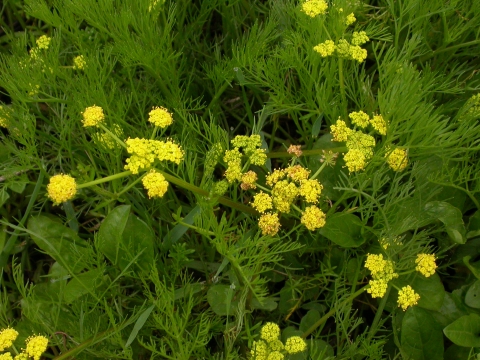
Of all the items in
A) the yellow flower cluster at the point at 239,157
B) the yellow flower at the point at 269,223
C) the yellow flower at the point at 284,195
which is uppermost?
the yellow flower cluster at the point at 239,157

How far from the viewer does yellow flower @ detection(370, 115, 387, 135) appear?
5.53 feet

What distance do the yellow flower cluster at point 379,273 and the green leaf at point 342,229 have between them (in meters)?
0.14

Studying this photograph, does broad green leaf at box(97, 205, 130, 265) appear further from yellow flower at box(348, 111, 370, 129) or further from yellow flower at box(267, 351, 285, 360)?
yellow flower at box(348, 111, 370, 129)

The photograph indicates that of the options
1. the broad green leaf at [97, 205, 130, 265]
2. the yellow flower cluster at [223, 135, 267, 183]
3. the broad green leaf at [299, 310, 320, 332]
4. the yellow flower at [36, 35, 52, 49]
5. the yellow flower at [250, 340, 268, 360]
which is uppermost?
the yellow flower at [36, 35, 52, 49]

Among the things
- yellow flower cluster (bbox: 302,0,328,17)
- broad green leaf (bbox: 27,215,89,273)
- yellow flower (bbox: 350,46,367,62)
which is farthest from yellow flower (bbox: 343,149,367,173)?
broad green leaf (bbox: 27,215,89,273)

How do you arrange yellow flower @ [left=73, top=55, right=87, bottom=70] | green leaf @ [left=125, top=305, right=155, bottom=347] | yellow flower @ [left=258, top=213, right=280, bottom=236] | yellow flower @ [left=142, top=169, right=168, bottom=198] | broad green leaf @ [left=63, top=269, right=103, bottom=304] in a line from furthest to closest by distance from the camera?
yellow flower @ [left=73, top=55, right=87, bottom=70]
broad green leaf @ [left=63, top=269, right=103, bottom=304]
green leaf @ [left=125, top=305, right=155, bottom=347]
yellow flower @ [left=258, top=213, right=280, bottom=236]
yellow flower @ [left=142, top=169, right=168, bottom=198]

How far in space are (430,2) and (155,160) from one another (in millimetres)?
1245

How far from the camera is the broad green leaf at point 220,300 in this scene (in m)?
1.77

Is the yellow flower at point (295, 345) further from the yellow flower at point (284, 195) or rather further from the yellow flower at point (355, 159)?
the yellow flower at point (355, 159)

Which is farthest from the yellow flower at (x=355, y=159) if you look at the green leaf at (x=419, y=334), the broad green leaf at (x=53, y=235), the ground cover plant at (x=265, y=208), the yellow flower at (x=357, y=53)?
the broad green leaf at (x=53, y=235)

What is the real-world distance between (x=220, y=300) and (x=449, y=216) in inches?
35.0

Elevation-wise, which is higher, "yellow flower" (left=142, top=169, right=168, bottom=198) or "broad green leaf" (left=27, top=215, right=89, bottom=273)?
"yellow flower" (left=142, top=169, right=168, bottom=198)

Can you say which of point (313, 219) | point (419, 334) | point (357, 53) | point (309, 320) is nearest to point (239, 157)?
point (313, 219)

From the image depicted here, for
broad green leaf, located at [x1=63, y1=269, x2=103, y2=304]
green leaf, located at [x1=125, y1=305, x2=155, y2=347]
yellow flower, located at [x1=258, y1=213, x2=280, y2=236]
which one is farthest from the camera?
broad green leaf, located at [x1=63, y1=269, x2=103, y2=304]
